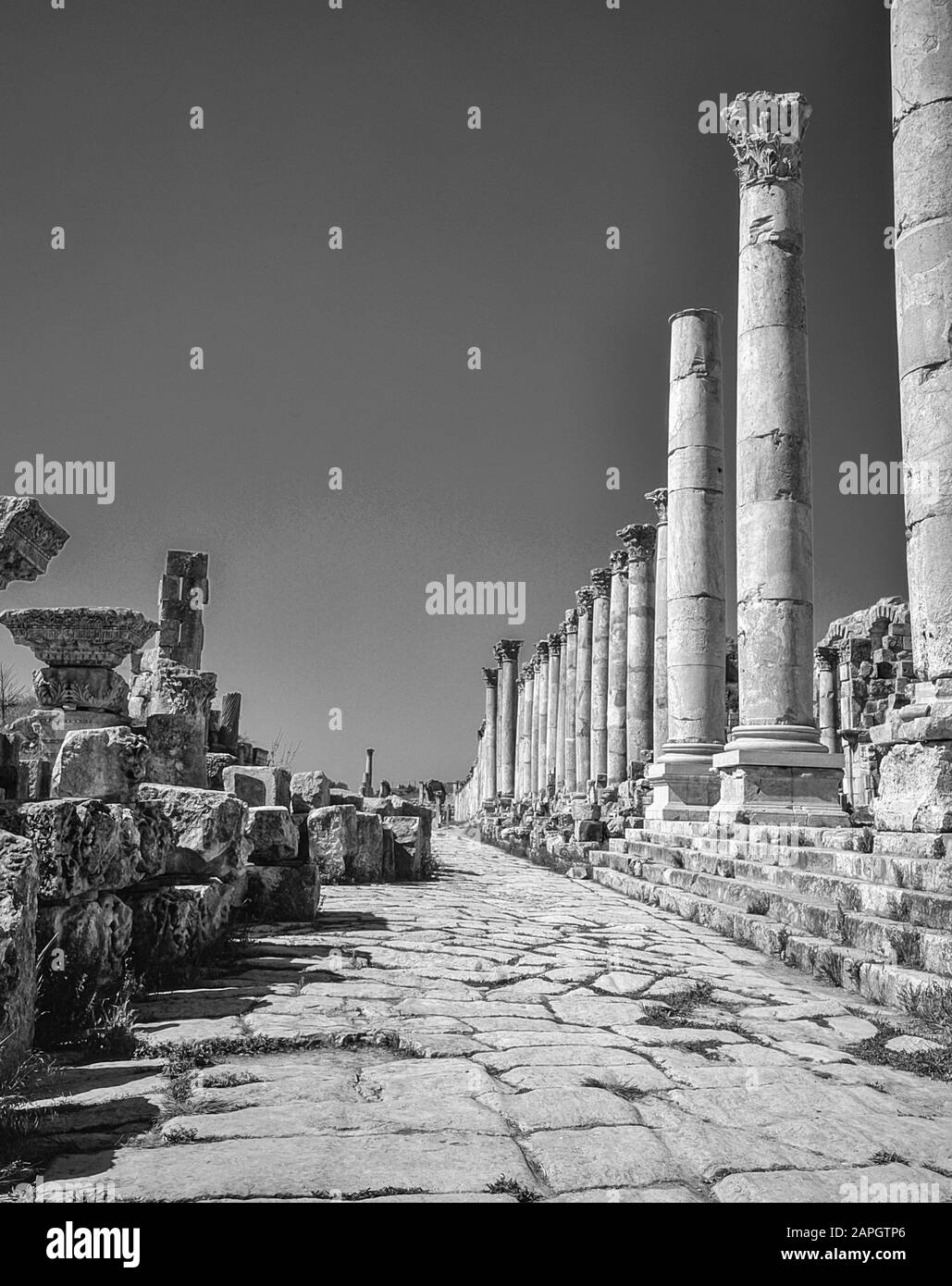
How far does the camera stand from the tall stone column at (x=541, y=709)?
38338 mm

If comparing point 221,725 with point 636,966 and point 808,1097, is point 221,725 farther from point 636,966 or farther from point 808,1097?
point 808,1097

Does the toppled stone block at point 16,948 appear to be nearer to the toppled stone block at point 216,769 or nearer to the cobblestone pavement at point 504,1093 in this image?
the cobblestone pavement at point 504,1093

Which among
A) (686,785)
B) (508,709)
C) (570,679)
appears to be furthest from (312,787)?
(508,709)

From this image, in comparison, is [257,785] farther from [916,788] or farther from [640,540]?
[640,540]

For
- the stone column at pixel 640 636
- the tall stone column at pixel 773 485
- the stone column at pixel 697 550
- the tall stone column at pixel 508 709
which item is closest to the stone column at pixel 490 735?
the tall stone column at pixel 508 709

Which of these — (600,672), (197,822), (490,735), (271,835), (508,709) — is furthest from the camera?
(490,735)

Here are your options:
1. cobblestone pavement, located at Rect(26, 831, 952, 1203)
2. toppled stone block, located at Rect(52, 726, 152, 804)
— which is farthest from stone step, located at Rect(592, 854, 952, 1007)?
toppled stone block, located at Rect(52, 726, 152, 804)

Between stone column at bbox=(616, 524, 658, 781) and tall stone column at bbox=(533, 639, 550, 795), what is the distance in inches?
565

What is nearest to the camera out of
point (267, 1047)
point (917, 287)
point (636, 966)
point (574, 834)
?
point (267, 1047)

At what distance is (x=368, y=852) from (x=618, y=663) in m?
15.3

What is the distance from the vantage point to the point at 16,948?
10.3ft
